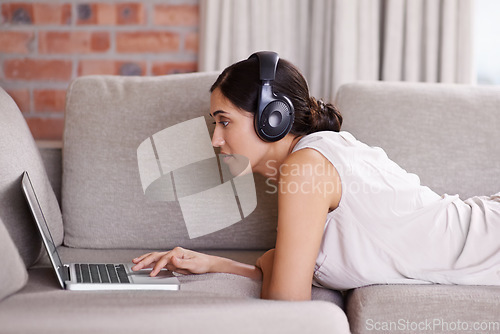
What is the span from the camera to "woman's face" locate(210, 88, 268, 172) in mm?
1188

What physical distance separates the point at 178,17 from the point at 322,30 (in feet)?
1.72

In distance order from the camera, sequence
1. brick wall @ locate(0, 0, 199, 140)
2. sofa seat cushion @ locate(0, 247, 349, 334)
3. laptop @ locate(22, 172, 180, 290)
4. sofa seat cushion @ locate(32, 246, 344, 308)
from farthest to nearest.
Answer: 1. brick wall @ locate(0, 0, 199, 140)
2. sofa seat cushion @ locate(32, 246, 344, 308)
3. laptop @ locate(22, 172, 180, 290)
4. sofa seat cushion @ locate(0, 247, 349, 334)

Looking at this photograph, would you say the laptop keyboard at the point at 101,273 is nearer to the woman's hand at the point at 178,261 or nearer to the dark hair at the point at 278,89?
the woman's hand at the point at 178,261

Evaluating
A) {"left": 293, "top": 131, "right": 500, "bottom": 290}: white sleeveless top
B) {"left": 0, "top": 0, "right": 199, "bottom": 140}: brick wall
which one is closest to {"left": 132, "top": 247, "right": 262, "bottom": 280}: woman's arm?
{"left": 293, "top": 131, "right": 500, "bottom": 290}: white sleeveless top

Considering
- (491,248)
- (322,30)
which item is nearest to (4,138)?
(491,248)

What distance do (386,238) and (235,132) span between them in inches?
14.8

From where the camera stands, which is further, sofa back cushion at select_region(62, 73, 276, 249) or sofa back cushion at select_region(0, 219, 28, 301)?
sofa back cushion at select_region(62, 73, 276, 249)

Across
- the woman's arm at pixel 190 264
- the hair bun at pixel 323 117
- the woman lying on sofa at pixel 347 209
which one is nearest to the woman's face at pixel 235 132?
the woman lying on sofa at pixel 347 209

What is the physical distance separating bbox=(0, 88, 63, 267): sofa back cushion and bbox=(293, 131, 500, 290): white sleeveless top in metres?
0.60

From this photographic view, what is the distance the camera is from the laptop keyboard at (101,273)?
3.45 ft

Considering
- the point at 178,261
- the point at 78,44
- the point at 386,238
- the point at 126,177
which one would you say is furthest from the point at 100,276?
the point at 78,44

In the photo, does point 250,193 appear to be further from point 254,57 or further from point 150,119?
point 254,57

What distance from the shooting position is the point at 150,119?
1.50 m

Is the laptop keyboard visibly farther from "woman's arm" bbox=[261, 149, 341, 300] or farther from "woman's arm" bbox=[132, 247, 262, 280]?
"woman's arm" bbox=[261, 149, 341, 300]
